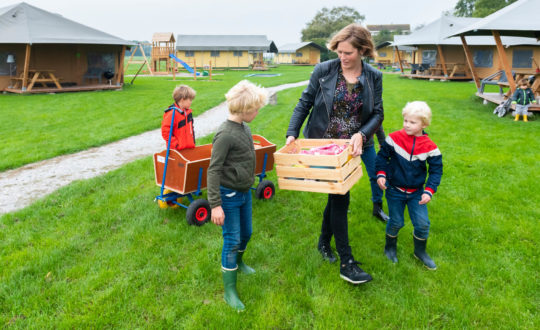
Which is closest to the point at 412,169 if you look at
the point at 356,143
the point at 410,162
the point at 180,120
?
the point at 410,162

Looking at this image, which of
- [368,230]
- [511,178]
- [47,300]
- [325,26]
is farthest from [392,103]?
[325,26]

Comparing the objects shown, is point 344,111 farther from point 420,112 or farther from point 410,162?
point 410,162

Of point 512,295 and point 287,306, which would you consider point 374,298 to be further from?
point 512,295

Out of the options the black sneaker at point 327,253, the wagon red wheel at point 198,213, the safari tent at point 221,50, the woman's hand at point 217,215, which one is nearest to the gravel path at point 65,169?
the wagon red wheel at point 198,213

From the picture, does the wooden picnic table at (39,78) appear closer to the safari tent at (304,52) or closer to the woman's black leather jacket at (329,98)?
the woman's black leather jacket at (329,98)

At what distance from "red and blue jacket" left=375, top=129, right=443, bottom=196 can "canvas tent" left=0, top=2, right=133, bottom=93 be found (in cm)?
2080

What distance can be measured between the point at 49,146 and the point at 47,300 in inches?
267

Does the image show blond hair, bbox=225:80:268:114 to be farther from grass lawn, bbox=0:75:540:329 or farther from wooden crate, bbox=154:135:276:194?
wooden crate, bbox=154:135:276:194

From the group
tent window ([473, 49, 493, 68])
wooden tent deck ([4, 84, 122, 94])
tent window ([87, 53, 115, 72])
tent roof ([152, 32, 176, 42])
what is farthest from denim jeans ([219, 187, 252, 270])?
tent roof ([152, 32, 176, 42])

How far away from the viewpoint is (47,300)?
11.5 ft

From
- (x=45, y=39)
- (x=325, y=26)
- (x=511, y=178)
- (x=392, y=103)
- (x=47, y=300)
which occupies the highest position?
(x=325, y=26)

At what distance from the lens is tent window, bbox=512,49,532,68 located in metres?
27.7

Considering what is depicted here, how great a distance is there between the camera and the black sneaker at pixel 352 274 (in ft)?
11.9

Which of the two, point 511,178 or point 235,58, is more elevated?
point 235,58
